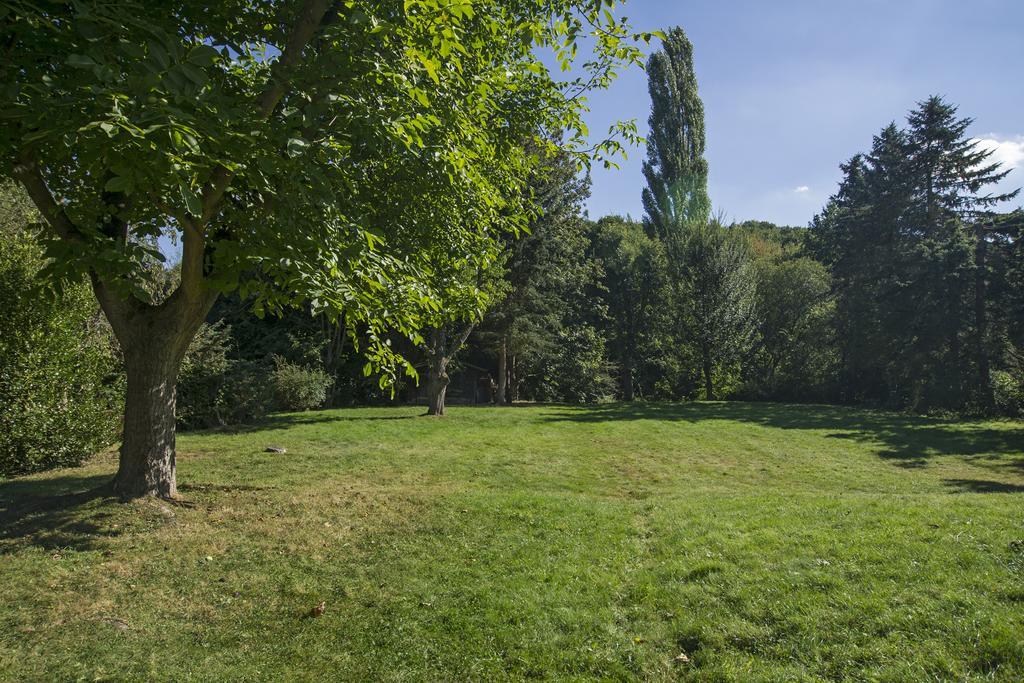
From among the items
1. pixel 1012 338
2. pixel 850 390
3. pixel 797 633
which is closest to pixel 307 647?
pixel 797 633

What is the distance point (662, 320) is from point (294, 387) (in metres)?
22.6

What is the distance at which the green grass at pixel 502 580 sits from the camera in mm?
4047

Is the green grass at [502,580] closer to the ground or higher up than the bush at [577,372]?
closer to the ground

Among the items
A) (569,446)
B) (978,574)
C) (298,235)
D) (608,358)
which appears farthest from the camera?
(608,358)


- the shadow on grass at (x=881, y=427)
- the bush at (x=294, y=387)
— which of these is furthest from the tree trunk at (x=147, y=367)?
the shadow on grass at (x=881, y=427)

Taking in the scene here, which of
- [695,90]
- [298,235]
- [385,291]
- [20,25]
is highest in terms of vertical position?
[695,90]

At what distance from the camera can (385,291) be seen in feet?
22.1

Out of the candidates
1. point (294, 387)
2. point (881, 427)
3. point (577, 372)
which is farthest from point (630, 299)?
point (294, 387)

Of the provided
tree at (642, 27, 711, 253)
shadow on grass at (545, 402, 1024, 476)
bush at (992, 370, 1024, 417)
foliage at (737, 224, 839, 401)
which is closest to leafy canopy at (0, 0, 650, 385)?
shadow on grass at (545, 402, 1024, 476)

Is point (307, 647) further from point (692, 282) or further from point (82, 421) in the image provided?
point (692, 282)

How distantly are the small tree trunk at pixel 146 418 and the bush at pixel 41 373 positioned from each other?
11.2 feet

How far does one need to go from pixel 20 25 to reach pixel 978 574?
366 inches

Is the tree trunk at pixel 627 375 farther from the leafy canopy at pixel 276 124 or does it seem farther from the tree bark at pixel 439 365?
the leafy canopy at pixel 276 124

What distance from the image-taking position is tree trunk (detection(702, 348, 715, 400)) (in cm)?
3215
